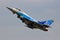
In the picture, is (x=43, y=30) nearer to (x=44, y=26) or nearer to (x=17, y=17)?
(x=44, y=26)

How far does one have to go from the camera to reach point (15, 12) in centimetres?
12769

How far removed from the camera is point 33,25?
12231 centimetres

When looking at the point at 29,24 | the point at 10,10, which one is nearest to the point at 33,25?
the point at 29,24

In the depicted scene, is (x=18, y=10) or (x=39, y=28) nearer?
(x=39, y=28)

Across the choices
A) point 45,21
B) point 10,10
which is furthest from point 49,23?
point 10,10

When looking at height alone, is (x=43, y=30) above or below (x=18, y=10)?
below

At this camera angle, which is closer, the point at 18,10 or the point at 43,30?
the point at 43,30

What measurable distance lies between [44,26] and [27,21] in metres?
5.31

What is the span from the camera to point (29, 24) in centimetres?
12238

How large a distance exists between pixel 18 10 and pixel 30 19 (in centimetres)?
604

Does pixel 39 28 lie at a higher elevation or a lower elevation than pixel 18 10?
lower

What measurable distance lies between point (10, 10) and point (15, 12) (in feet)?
4.97

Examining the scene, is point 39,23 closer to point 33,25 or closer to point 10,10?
point 33,25

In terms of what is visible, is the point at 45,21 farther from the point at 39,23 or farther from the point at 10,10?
the point at 10,10
